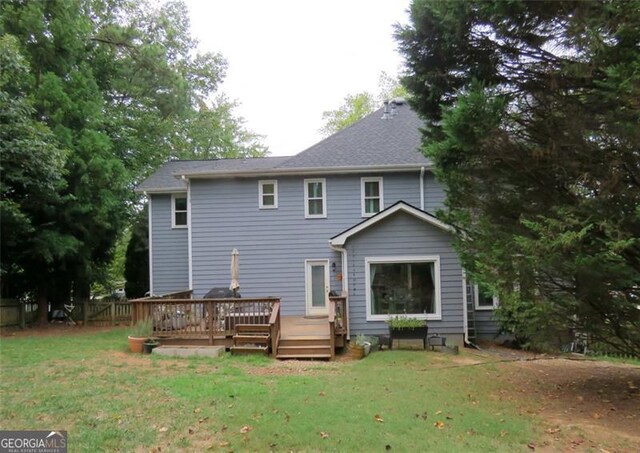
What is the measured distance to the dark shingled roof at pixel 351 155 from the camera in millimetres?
14969

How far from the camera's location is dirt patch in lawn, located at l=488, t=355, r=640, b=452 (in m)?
4.97

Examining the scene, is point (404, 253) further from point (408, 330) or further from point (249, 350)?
point (249, 350)

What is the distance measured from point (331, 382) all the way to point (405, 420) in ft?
7.59

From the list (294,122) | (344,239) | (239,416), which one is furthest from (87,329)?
(294,122)

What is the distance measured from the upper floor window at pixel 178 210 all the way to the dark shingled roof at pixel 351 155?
0.51 metres

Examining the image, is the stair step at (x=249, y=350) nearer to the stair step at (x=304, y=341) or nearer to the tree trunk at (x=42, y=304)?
the stair step at (x=304, y=341)

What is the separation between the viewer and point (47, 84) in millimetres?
14648

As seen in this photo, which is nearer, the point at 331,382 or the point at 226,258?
the point at 331,382

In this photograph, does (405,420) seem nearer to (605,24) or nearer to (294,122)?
(605,24)

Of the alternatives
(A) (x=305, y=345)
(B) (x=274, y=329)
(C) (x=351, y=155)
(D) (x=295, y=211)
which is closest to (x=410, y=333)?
(A) (x=305, y=345)

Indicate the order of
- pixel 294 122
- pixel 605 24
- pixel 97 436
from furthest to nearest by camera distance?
pixel 294 122 → pixel 605 24 → pixel 97 436

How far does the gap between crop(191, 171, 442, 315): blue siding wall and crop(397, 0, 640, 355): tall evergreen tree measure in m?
7.34

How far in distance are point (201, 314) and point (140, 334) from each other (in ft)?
4.79

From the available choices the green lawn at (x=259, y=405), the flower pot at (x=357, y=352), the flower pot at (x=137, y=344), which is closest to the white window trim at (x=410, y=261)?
the flower pot at (x=357, y=352)
